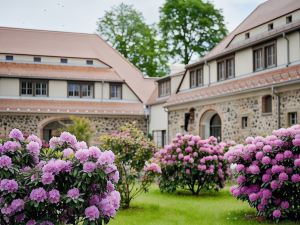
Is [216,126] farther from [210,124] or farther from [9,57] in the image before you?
[9,57]

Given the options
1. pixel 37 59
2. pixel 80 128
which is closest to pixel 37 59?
pixel 37 59

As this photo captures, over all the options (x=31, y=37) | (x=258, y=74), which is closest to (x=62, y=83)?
(x=31, y=37)

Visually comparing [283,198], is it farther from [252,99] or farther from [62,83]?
[62,83]

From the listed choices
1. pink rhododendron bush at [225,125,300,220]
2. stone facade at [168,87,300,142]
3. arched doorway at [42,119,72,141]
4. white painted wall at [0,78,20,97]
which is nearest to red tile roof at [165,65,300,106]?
stone facade at [168,87,300,142]

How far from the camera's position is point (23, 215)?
5262mm

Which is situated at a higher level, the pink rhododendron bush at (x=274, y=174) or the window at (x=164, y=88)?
the window at (x=164, y=88)

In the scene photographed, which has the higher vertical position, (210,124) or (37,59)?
(37,59)

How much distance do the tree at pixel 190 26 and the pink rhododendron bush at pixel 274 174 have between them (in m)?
28.7

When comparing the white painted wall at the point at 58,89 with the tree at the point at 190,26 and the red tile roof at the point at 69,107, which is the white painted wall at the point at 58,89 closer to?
the red tile roof at the point at 69,107

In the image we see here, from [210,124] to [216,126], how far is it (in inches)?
25.2

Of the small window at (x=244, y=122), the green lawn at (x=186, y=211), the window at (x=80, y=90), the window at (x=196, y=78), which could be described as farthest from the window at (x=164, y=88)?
the green lawn at (x=186, y=211)

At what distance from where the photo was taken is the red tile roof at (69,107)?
1114 inches

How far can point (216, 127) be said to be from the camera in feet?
74.5

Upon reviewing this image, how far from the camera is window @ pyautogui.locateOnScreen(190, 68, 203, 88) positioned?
969 inches
